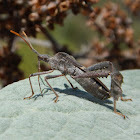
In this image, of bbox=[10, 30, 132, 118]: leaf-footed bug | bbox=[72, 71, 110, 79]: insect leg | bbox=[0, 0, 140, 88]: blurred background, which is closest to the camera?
bbox=[10, 30, 132, 118]: leaf-footed bug

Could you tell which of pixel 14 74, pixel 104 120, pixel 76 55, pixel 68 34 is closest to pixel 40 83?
pixel 14 74

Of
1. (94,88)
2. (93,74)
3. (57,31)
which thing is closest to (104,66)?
(93,74)

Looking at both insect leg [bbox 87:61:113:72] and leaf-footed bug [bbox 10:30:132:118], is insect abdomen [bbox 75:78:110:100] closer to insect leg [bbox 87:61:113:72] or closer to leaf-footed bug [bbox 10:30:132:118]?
leaf-footed bug [bbox 10:30:132:118]

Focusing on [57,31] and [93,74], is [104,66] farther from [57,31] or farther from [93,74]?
[57,31]

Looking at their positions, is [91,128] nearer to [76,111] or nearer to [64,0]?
[76,111]

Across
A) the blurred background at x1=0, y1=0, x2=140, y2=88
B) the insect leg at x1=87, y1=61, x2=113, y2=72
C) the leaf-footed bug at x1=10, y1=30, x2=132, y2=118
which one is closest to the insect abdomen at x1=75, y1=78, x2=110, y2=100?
the leaf-footed bug at x1=10, y1=30, x2=132, y2=118

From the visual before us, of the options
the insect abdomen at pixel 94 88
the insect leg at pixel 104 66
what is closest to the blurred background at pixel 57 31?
the insect leg at pixel 104 66

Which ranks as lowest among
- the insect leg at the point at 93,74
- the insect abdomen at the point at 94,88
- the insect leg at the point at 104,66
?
the insect abdomen at the point at 94,88

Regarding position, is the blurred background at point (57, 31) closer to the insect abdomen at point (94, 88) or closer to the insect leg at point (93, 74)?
the insect leg at point (93, 74)

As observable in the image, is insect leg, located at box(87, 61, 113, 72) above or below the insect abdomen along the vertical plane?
above
